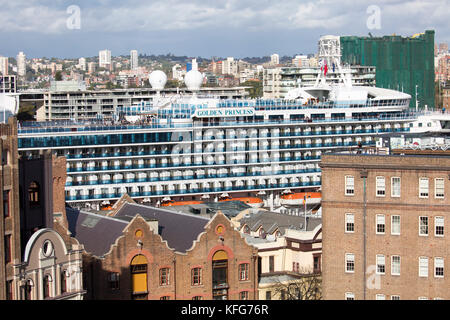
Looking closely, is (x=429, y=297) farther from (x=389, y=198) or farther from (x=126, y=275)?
(x=126, y=275)

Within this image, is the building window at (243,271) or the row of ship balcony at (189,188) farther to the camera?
the row of ship balcony at (189,188)

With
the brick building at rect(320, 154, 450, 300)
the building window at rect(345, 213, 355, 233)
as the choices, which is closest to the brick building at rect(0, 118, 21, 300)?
the brick building at rect(320, 154, 450, 300)

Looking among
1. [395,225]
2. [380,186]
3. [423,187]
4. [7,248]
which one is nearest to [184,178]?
[380,186]

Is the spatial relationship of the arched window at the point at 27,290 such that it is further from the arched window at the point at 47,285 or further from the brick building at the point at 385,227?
the brick building at the point at 385,227

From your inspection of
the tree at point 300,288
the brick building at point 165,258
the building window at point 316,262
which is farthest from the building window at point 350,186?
the building window at point 316,262

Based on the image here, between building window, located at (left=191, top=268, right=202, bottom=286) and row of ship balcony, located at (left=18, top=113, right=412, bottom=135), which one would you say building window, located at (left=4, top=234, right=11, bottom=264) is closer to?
building window, located at (left=191, top=268, right=202, bottom=286)
